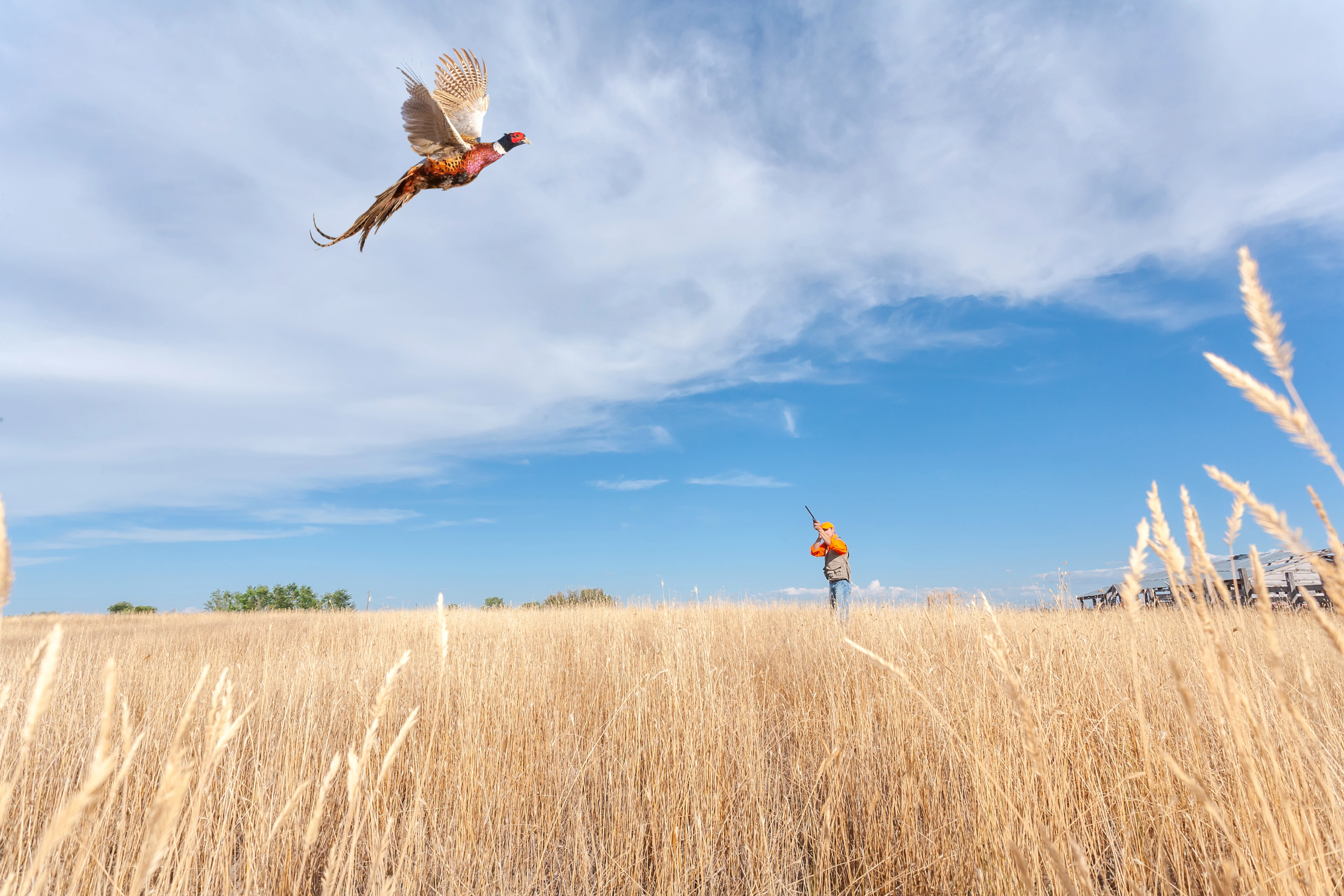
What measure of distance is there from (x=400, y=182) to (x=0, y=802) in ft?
17.1

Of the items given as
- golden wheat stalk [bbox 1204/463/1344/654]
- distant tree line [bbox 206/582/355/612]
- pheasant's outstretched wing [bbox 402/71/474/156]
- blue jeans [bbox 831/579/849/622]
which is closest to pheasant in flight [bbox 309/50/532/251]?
pheasant's outstretched wing [bbox 402/71/474/156]

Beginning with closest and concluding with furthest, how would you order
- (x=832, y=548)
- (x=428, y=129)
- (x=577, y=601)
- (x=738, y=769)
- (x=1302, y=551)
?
(x=1302, y=551)
(x=738, y=769)
(x=428, y=129)
(x=832, y=548)
(x=577, y=601)

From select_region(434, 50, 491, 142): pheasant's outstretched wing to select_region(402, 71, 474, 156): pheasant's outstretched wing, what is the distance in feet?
2.74

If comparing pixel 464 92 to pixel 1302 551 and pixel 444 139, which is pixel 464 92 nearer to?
pixel 444 139

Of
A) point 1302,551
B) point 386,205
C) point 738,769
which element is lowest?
point 738,769

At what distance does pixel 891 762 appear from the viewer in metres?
3.45

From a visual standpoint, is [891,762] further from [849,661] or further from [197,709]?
[197,709]

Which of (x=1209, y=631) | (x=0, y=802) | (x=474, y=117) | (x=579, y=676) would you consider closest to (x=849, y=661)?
(x=579, y=676)

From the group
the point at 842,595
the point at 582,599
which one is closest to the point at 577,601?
the point at 582,599

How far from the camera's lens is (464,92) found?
676 centimetres

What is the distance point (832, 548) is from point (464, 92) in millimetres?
7479

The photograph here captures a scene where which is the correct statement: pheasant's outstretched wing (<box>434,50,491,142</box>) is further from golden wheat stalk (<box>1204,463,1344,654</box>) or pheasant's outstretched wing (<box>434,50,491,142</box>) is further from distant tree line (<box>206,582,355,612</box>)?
distant tree line (<box>206,582,355,612</box>)

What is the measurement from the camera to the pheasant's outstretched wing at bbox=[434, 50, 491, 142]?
658 cm

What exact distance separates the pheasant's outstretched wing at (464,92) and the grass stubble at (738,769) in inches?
208
